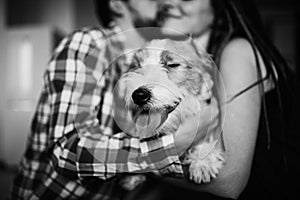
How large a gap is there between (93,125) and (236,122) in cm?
16

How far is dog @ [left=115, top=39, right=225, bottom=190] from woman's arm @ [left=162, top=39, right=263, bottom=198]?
0.04ft

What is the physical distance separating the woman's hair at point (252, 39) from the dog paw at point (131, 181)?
0.50 feet

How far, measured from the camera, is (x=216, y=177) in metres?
0.33

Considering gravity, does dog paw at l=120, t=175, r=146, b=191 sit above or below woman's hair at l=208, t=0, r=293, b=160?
below

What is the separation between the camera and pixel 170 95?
286 mm

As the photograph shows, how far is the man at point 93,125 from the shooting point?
0.33 metres

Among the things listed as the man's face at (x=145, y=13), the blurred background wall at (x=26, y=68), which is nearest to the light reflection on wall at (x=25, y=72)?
the blurred background wall at (x=26, y=68)

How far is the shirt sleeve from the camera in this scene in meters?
0.33

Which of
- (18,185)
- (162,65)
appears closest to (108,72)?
(162,65)

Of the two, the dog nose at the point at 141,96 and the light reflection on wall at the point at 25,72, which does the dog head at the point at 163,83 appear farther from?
the light reflection on wall at the point at 25,72

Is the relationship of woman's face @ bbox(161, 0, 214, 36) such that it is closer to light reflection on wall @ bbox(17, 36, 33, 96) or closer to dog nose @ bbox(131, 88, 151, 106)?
dog nose @ bbox(131, 88, 151, 106)

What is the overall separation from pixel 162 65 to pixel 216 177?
135 millimetres

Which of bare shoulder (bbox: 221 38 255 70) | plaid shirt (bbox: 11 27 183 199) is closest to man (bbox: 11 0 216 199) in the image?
plaid shirt (bbox: 11 27 183 199)

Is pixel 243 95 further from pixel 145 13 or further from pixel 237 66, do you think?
pixel 145 13
